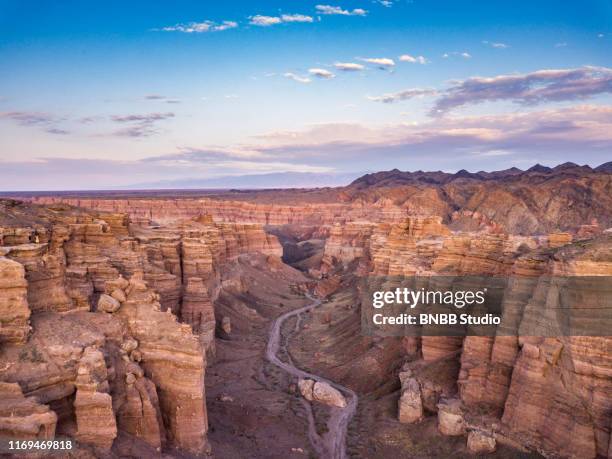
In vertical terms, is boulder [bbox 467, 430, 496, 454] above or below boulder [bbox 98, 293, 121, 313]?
below

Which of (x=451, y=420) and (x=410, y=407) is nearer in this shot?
(x=451, y=420)

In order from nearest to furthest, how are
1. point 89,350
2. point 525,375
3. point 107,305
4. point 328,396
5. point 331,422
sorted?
point 89,350, point 525,375, point 107,305, point 331,422, point 328,396

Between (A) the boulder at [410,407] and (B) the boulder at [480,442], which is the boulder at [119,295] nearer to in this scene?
(A) the boulder at [410,407]

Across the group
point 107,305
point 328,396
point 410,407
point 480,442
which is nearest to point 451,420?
point 480,442

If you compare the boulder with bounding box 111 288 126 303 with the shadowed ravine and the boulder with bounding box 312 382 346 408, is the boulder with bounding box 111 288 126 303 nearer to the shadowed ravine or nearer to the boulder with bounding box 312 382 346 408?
the shadowed ravine

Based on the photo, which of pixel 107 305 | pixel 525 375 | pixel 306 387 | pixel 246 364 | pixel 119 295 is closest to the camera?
pixel 525 375

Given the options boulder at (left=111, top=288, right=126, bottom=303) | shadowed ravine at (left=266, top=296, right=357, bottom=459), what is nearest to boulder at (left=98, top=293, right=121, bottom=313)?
boulder at (left=111, top=288, right=126, bottom=303)

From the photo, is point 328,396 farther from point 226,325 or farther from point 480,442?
point 226,325

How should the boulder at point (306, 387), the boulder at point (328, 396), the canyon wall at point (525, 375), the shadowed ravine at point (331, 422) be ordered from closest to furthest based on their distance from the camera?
1. the canyon wall at point (525, 375)
2. the shadowed ravine at point (331, 422)
3. the boulder at point (328, 396)
4. the boulder at point (306, 387)

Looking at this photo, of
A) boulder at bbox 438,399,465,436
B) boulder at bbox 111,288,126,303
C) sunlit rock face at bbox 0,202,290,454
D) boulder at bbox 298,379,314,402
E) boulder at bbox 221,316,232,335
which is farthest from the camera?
boulder at bbox 221,316,232,335

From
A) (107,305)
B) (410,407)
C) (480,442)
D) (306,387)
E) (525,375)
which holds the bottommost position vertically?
(306,387)

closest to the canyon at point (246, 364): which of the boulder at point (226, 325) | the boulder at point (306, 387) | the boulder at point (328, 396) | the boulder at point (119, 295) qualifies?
the boulder at point (119, 295)

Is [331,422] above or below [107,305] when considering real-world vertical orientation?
below

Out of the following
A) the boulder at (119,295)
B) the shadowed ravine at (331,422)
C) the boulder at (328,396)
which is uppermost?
the boulder at (119,295)
